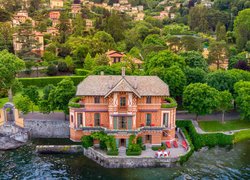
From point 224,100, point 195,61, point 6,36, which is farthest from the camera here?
point 6,36

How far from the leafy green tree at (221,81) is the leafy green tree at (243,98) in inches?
89.9

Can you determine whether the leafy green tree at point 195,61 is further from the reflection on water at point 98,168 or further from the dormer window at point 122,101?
the dormer window at point 122,101

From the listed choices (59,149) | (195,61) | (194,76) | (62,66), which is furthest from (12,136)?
(195,61)

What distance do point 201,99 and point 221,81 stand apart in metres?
8.74

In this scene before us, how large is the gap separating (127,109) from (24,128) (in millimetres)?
17909

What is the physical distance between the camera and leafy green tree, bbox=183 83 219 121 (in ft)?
176

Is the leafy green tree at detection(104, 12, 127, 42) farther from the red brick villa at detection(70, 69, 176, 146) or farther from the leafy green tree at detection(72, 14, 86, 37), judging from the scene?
the red brick villa at detection(70, 69, 176, 146)

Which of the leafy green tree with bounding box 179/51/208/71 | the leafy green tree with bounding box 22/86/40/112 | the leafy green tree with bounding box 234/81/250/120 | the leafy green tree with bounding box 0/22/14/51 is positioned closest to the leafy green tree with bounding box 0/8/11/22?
the leafy green tree with bounding box 0/22/14/51

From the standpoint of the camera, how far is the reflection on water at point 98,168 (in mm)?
42844

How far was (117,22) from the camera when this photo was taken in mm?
105438

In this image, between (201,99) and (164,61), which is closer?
(201,99)

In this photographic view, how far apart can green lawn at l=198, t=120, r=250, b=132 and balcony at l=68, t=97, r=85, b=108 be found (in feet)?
66.6

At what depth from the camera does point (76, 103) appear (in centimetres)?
4959

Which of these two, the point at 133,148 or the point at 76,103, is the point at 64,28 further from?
the point at 133,148
